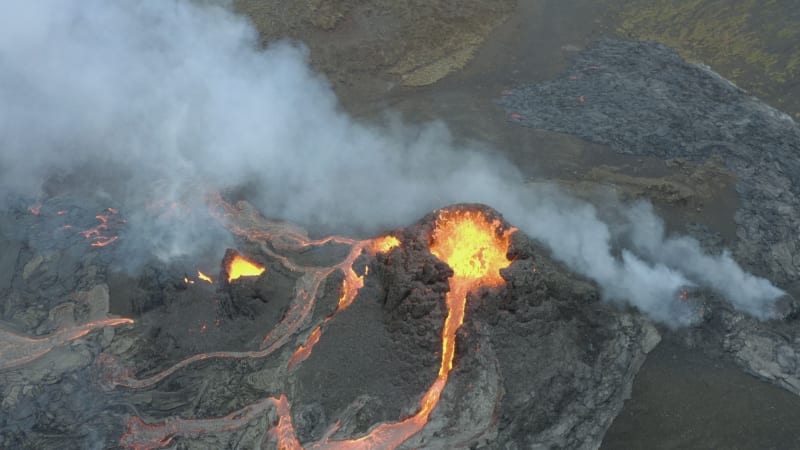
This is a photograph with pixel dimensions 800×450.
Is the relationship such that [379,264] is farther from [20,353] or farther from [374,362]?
[20,353]

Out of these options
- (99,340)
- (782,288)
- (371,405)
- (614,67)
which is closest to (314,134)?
(99,340)

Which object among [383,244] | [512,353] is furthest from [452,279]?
[383,244]

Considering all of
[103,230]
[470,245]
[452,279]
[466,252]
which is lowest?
[103,230]

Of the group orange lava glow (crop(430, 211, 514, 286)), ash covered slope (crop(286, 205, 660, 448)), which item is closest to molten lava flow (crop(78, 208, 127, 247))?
ash covered slope (crop(286, 205, 660, 448))

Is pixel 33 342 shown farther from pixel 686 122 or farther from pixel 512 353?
pixel 686 122

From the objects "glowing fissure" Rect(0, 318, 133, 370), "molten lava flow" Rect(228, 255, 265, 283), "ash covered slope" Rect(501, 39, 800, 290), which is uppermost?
"ash covered slope" Rect(501, 39, 800, 290)

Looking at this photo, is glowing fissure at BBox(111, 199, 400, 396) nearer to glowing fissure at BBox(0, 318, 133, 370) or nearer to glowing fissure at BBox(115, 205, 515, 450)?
glowing fissure at BBox(115, 205, 515, 450)
